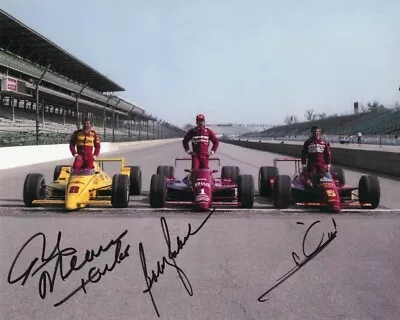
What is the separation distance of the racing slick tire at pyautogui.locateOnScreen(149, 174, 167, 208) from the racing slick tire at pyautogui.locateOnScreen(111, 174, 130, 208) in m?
0.46

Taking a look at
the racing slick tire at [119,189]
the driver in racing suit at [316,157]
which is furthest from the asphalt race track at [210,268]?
the driver in racing suit at [316,157]

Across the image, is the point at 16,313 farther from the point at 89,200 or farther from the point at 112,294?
the point at 89,200

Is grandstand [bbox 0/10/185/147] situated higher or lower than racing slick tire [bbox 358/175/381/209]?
higher

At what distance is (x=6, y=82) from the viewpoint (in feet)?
107

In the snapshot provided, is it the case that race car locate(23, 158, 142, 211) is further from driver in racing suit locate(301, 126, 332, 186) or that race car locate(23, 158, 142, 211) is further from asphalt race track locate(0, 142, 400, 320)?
driver in racing suit locate(301, 126, 332, 186)

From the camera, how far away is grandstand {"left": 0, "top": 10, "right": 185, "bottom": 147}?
33.0 meters

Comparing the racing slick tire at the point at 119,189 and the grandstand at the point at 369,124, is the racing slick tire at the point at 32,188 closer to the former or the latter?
the racing slick tire at the point at 119,189

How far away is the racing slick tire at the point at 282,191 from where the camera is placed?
332 inches

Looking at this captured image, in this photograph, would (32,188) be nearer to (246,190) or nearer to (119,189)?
(119,189)

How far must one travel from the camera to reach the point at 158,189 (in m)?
8.45

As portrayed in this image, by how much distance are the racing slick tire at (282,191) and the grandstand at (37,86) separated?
57.4 ft

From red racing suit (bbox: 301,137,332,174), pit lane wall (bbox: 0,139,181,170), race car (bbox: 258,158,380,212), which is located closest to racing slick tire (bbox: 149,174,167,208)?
race car (bbox: 258,158,380,212)

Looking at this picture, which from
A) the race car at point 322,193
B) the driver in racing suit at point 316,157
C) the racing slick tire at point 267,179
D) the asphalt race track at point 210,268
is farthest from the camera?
the racing slick tire at point 267,179

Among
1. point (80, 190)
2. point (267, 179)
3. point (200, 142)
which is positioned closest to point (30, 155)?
point (267, 179)
